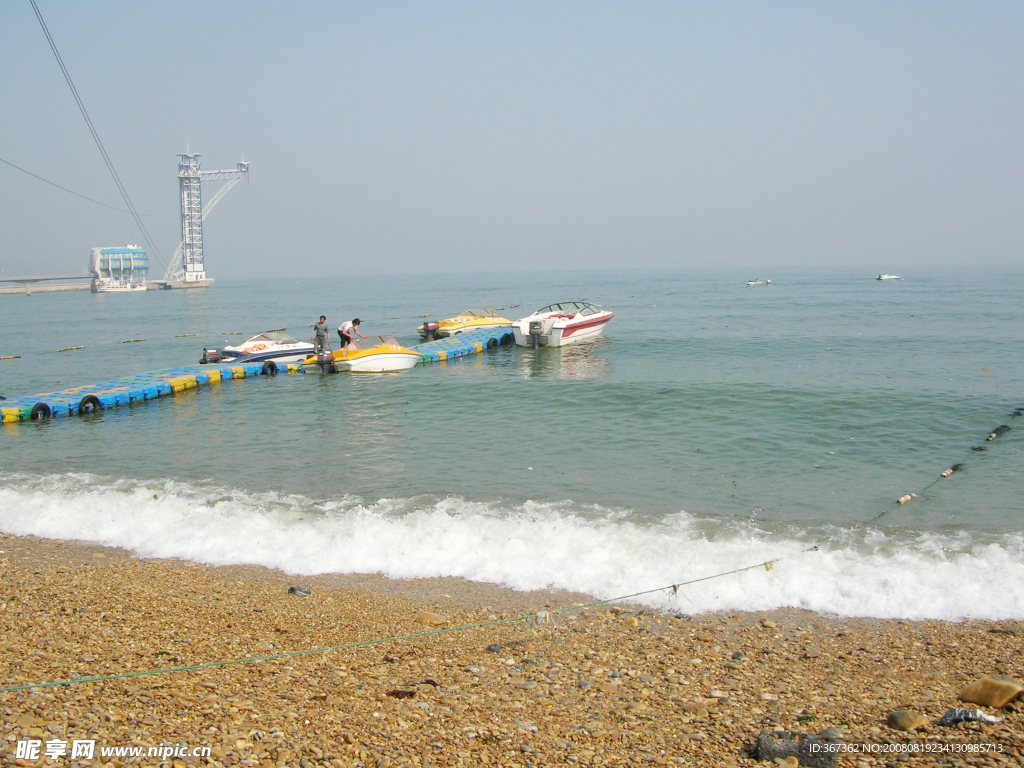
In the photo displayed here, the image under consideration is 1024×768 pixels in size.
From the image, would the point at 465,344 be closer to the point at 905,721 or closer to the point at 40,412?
the point at 40,412

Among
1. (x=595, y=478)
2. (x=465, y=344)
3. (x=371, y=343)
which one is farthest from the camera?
(x=465, y=344)

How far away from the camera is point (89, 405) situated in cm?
1991

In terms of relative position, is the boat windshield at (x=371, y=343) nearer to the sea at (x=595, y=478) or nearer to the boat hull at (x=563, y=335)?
the sea at (x=595, y=478)

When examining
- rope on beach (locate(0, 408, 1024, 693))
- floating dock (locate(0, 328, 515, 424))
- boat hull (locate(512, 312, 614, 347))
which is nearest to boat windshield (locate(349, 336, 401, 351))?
floating dock (locate(0, 328, 515, 424))

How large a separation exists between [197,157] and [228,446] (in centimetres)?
12720

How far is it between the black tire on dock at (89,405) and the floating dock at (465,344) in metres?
11.1

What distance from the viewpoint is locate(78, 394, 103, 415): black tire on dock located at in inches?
770

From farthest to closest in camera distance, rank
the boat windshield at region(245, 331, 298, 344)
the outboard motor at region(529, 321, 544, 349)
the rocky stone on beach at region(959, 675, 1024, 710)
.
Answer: the outboard motor at region(529, 321, 544, 349) < the boat windshield at region(245, 331, 298, 344) < the rocky stone on beach at region(959, 675, 1024, 710)

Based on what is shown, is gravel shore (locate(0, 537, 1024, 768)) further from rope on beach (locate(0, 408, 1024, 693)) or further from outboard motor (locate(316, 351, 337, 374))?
outboard motor (locate(316, 351, 337, 374))

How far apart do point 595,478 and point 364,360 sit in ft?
49.2

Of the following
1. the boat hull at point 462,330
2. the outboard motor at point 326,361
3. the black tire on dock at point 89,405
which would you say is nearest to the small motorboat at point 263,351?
the outboard motor at point 326,361

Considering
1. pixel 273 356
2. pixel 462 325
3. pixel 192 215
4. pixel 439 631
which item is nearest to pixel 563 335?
pixel 462 325

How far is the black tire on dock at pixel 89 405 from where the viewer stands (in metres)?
19.6

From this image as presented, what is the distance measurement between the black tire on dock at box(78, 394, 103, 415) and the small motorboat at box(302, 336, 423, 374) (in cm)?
715
